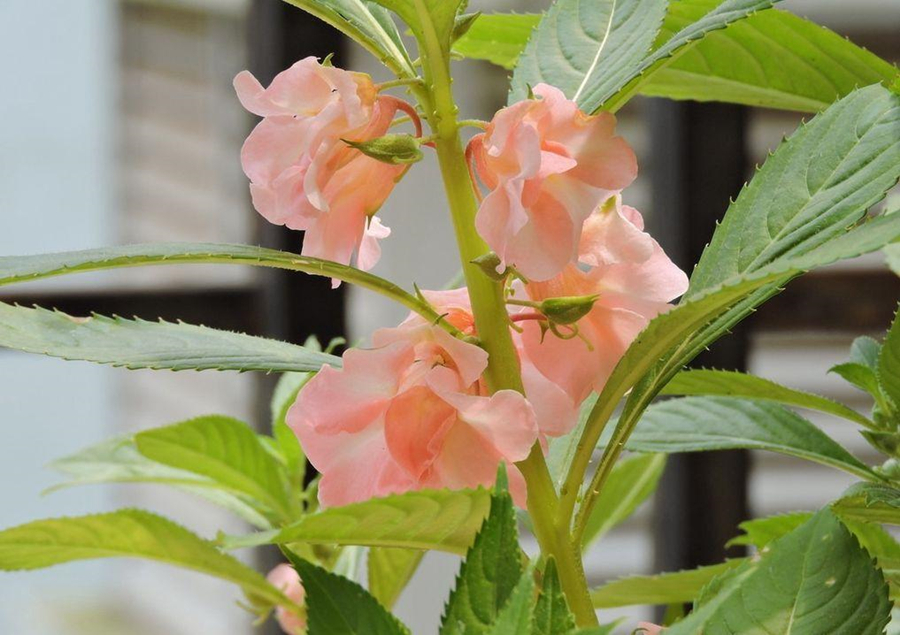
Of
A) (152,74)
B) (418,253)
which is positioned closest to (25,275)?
(418,253)

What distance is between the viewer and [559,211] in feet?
1.00

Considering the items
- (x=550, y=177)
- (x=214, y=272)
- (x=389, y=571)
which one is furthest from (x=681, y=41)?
(x=214, y=272)

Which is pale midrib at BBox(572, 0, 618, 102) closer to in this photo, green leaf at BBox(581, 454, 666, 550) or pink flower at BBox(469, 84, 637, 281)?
pink flower at BBox(469, 84, 637, 281)

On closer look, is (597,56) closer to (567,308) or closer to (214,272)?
(567,308)

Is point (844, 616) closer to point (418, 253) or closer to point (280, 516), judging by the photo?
point (280, 516)

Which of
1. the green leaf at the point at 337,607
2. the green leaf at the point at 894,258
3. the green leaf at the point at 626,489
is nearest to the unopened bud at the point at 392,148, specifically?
the green leaf at the point at 337,607

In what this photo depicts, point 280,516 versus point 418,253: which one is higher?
point 418,253

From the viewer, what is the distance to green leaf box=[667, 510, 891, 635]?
0.28m

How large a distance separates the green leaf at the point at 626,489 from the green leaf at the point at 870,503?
222mm

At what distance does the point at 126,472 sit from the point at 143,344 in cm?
34

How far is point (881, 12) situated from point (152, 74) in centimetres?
216

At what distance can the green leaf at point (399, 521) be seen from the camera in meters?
0.28

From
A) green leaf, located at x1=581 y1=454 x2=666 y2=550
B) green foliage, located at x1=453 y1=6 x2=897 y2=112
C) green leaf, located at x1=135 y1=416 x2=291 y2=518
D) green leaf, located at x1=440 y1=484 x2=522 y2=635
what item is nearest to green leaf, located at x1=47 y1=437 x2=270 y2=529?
green leaf, located at x1=135 y1=416 x2=291 y2=518

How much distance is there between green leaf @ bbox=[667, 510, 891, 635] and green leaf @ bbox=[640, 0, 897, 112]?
23cm
